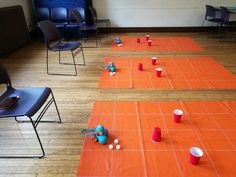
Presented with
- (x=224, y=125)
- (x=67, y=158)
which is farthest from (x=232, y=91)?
(x=67, y=158)

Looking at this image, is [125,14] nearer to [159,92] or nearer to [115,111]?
[159,92]

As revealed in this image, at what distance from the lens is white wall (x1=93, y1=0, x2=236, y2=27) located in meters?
5.46

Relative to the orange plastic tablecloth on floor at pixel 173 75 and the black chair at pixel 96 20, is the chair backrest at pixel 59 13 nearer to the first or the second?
the black chair at pixel 96 20

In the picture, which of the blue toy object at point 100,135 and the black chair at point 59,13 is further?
the black chair at point 59,13

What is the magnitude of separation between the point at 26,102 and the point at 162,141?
4.04ft

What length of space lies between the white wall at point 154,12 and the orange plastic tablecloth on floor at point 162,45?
802 mm

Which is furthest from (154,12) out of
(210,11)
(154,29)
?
(210,11)

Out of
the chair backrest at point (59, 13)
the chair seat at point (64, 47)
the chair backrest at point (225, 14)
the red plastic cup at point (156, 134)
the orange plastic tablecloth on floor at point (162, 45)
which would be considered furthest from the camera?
the chair backrest at point (59, 13)

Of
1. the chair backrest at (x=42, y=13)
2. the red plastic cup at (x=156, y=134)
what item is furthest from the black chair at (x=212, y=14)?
the red plastic cup at (x=156, y=134)

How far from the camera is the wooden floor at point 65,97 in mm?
1635

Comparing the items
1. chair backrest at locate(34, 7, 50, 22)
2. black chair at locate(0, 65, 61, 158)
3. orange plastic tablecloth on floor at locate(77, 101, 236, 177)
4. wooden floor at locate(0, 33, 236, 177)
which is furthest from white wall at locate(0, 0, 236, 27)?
black chair at locate(0, 65, 61, 158)

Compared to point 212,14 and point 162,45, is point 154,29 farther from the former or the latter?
point 212,14

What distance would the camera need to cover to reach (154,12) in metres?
5.61

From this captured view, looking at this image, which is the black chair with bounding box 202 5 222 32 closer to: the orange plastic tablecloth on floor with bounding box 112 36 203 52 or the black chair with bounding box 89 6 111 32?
the orange plastic tablecloth on floor with bounding box 112 36 203 52
